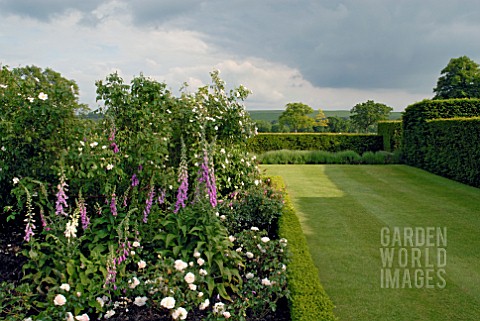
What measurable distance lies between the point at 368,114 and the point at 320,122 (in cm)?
715

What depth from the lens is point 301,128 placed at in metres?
42.9

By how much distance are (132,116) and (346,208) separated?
14.5ft

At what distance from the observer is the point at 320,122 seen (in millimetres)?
42844

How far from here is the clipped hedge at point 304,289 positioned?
2.82 meters

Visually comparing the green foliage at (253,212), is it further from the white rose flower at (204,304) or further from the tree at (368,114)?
the tree at (368,114)

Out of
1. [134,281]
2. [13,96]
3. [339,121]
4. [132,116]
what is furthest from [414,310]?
[339,121]

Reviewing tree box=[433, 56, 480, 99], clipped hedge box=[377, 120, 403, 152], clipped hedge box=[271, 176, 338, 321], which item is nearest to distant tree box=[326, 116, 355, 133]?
tree box=[433, 56, 480, 99]

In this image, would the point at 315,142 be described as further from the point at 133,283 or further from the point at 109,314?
the point at 109,314

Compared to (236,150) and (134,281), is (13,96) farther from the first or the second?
(236,150)

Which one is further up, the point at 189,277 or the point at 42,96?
the point at 42,96

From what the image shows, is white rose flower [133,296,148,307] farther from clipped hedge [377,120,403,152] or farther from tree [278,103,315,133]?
tree [278,103,315,133]

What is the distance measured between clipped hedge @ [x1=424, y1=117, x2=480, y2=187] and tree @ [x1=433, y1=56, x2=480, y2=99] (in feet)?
70.8

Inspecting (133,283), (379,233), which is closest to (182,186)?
(133,283)

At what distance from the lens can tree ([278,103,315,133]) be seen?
41.9 m
